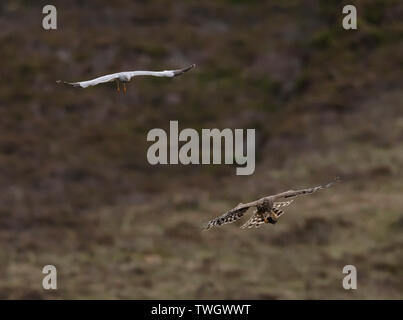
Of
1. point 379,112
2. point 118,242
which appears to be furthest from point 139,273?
point 379,112

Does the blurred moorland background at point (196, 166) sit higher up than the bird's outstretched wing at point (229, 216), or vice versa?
the blurred moorland background at point (196, 166)

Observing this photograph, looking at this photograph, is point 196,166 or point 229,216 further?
point 196,166

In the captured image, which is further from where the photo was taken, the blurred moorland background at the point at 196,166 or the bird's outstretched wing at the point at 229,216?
the blurred moorland background at the point at 196,166

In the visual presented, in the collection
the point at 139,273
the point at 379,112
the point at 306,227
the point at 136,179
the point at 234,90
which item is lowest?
the point at 139,273

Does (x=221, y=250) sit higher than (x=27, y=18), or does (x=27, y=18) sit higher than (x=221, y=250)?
(x=27, y=18)

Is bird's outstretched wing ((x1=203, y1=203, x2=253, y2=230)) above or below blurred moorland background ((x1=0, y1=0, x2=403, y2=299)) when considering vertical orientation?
below

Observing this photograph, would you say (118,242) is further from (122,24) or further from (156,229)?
(122,24)

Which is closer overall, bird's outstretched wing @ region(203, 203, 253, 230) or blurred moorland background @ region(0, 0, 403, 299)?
bird's outstretched wing @ region(203, 203, 253, 230)

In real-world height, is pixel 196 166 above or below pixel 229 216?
above
